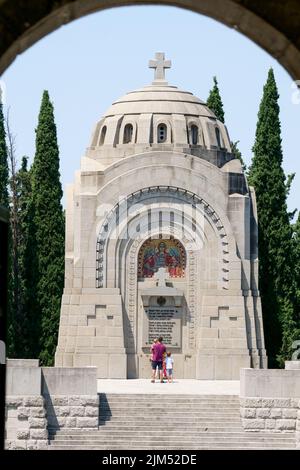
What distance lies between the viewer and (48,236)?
140 feet

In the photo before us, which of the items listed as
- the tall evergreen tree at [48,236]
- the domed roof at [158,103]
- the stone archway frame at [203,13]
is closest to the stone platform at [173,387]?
the domed roof at [158,103]

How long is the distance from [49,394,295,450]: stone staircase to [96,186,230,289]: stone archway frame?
22.1 feet

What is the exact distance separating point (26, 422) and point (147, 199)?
30.8ft

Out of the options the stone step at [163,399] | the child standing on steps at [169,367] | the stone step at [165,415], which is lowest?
the stone step at [165,415]

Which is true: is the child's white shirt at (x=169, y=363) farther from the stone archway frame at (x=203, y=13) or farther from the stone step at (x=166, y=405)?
the stone archway frame at (x=203, y=13)

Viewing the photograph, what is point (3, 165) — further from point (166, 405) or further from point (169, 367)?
point (166, 405)

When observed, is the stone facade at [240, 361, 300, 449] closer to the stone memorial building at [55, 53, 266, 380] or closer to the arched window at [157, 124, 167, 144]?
the stone memorial building at [55, 53, 266, 380]

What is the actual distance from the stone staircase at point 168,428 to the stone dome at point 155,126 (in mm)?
9191

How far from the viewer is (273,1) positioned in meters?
7.46

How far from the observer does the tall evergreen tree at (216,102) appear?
151 ft

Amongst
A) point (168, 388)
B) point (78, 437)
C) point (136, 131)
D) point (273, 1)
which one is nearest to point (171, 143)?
point (136, 131)

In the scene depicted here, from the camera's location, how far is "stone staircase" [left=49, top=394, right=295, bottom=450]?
94.5 feet

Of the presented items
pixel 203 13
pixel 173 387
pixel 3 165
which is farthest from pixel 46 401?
pixel 203 13

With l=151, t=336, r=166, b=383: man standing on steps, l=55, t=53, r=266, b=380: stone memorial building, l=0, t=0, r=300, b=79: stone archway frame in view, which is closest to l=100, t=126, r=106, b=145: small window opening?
l=55, t=53, r=266, b=380: stone memorial building
